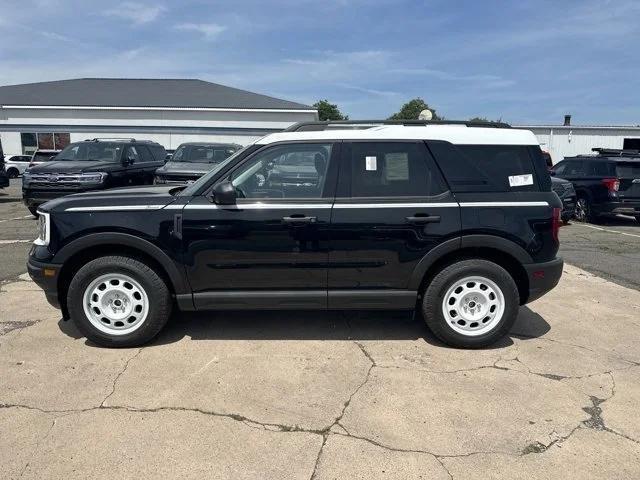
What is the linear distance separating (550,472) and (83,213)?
12.5 ft

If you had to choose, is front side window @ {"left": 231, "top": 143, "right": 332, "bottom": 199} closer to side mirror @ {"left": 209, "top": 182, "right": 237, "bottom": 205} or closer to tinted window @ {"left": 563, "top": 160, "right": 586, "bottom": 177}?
side mirror @ {"left": 209, "top": 182, "right": 237, "bottom": 205}

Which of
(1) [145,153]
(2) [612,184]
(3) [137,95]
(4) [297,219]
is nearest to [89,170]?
(1) [145,153]

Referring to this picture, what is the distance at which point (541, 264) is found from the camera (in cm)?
424

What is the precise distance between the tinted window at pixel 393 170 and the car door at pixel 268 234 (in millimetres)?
212

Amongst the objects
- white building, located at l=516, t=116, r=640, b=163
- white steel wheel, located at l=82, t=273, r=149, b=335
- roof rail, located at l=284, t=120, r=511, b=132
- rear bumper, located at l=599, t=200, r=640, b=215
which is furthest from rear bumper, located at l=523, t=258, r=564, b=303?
white building, located at l=516, t=116, r=640, b=163

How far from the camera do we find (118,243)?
405 cm

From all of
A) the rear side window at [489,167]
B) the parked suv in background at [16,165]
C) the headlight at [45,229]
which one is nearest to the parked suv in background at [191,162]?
the headlight at [45,229]

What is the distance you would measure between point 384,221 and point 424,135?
33.1 inches

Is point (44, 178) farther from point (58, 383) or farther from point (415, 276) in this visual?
point (415, 276)

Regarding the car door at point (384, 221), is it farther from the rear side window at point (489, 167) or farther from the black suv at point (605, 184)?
the black suv at point (605, 184)

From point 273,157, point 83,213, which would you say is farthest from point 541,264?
point 83,213

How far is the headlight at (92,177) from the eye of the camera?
408 inches

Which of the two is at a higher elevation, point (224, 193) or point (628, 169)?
point (628, 169)

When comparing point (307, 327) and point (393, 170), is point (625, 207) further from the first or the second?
point (307, 327)
